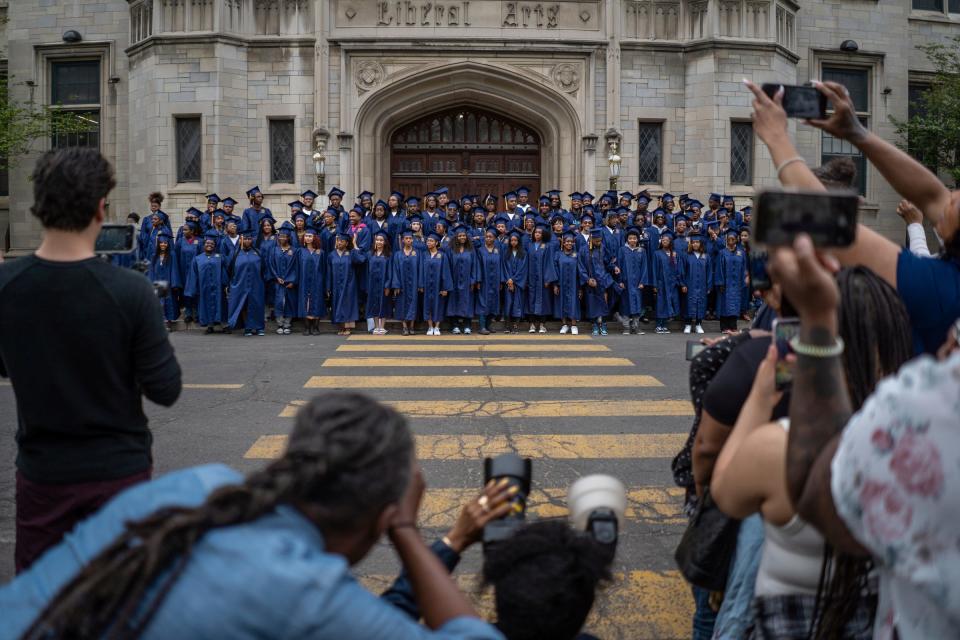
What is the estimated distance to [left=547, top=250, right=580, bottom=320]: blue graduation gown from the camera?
15328 millimetres

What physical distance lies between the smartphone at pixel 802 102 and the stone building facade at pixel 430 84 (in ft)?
58.3

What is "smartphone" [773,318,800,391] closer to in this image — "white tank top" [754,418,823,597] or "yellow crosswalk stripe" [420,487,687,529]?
"white tank top" [754,418,823,597]

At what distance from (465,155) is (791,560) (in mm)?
20889

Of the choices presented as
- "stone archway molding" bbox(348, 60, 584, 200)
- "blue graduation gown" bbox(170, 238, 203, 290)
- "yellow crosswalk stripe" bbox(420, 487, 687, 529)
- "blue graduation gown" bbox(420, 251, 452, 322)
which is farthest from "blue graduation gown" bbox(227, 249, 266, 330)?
"yellow crosswalk stripe" bbox(420, 487, 687, 529)

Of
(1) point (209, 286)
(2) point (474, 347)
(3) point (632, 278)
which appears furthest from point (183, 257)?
(3) point (632, 278)

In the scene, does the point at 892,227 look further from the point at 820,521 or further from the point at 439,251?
the point at 820,521

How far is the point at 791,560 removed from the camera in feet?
7.33

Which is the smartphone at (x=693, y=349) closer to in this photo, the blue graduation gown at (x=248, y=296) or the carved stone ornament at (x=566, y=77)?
the blue graduation gown at (x=248, y=296)

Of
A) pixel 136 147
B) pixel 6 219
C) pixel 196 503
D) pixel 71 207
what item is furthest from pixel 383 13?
pixel 196 503

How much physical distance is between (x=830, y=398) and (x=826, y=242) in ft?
0.92

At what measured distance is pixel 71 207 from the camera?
8.76 feet

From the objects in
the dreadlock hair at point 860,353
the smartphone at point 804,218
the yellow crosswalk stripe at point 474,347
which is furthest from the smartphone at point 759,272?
the yellow crosswalk stripe at point 474,347

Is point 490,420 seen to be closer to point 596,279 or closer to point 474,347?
point 474,347

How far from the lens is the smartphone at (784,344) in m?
1.90
